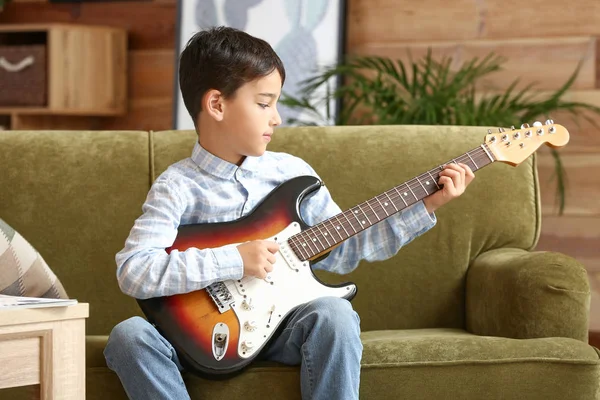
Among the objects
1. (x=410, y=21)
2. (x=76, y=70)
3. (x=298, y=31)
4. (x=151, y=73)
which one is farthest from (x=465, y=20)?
(x=76, y=70)

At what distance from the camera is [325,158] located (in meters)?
2.15

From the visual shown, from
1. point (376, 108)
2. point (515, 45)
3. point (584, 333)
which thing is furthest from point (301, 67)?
point (584, 333)

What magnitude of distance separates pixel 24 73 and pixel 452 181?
227 cm

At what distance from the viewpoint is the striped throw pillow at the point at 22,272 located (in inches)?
69.7

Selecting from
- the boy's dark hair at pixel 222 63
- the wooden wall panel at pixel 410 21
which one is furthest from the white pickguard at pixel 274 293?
the wooden wall panel at pixel 410 21

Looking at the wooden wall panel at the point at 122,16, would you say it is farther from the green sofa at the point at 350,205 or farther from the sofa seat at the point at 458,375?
the sofa seat at the point at 458,375

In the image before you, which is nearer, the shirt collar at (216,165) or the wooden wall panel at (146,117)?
the shirt collar at (216,165)

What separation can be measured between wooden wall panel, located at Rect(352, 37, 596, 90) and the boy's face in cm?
154

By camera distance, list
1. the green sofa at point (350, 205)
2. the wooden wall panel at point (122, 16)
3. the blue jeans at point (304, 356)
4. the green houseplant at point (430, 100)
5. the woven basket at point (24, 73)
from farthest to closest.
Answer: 1. the wooden wall panel at point (122, 16)
2. the woven basket at point (24, 73)
3. the green houseplant at point (430, 100)
4. the green sofa at point (350, 205)
5. the blue jeans at point (304, 356)

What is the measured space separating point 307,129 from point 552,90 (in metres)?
1.22

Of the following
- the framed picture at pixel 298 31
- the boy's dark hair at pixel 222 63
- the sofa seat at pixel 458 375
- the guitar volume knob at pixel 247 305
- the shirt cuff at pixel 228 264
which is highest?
the framed picture at pixel 298 31

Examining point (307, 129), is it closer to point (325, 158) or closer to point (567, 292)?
point (325, 158)

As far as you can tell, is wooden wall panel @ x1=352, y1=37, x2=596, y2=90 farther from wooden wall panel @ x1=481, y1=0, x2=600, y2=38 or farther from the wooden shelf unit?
the wooden shelf unit

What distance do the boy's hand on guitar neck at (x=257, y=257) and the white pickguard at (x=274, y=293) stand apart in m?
0.03
